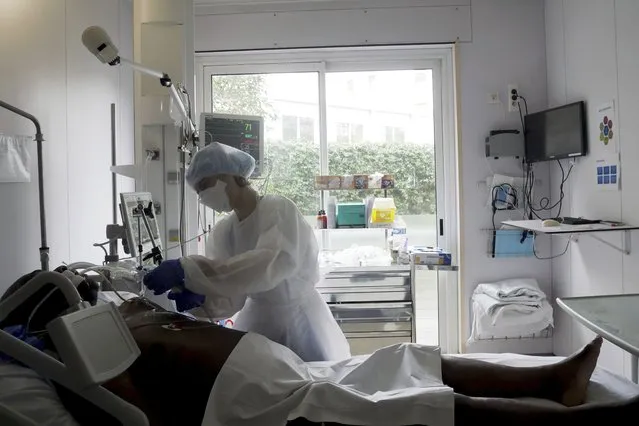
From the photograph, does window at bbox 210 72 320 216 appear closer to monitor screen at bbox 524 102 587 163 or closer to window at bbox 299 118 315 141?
window at bbox 299 118 315 141

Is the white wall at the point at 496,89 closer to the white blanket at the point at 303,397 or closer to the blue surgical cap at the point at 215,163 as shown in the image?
the blue surgical cap at the point at 215,163

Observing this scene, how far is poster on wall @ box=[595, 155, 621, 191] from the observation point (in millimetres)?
2439

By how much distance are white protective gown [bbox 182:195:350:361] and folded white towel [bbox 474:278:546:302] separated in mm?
1492

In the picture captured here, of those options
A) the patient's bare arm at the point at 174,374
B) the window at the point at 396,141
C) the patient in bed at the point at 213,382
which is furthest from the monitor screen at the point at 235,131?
the patient's bare arm at the point at 174,374

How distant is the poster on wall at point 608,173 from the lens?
244 centimetres

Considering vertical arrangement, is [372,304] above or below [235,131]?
below

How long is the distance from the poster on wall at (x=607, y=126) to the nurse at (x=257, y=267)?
70.2 inches

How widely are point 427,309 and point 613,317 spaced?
205 centimetres

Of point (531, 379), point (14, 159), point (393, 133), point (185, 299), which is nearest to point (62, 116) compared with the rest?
point (14, 159)

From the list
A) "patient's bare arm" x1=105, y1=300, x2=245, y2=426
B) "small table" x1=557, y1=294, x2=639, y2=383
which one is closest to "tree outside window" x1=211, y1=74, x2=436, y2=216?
"small table" x1=557, y1=294, x2=639, y2=383

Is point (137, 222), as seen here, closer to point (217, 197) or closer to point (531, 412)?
point (217, 197)

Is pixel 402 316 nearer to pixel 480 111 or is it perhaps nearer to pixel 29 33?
pixel 480 111

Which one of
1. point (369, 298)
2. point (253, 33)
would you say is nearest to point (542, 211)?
point (369, 298)

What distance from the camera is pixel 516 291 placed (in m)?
3.01
